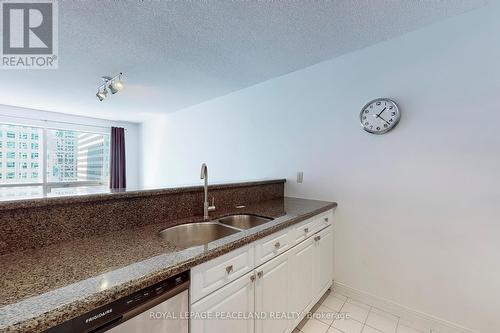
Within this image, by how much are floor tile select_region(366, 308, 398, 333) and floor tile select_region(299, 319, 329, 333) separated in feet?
1.24

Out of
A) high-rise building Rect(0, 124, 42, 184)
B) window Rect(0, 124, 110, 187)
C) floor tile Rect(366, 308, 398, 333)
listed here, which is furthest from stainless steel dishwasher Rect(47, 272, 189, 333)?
high-rise building Rect(0, 124, 42, 184)

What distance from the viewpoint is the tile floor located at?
1.66m

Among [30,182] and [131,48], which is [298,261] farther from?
[30,182]

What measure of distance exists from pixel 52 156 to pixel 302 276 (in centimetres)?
537

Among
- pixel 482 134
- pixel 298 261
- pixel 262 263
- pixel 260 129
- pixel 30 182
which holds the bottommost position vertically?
pixel 298 261

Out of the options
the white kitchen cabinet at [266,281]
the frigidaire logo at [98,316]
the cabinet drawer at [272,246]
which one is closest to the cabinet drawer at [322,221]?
the white kitchen cabinet at [266,281]

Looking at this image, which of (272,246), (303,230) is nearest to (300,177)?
(303,230)

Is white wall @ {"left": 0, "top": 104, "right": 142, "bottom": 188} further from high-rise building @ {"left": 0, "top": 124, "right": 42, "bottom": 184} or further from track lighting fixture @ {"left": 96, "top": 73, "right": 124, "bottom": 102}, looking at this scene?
track lighting fixture @ {"left": 96, "top": 73, "right": 124, "bottom": 102}

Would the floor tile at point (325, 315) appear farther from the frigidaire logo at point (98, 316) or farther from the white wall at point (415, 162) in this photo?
the frigidaire logo at point (98, 316)

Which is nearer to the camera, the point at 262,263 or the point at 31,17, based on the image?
the point at 262,263

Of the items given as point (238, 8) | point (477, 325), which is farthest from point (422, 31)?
point (477, 325)

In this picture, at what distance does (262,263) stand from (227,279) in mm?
287

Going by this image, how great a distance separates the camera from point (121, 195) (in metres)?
1.23

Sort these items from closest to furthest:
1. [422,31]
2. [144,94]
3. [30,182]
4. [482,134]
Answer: [482,134], [422,31], [144,94], [30,182]
